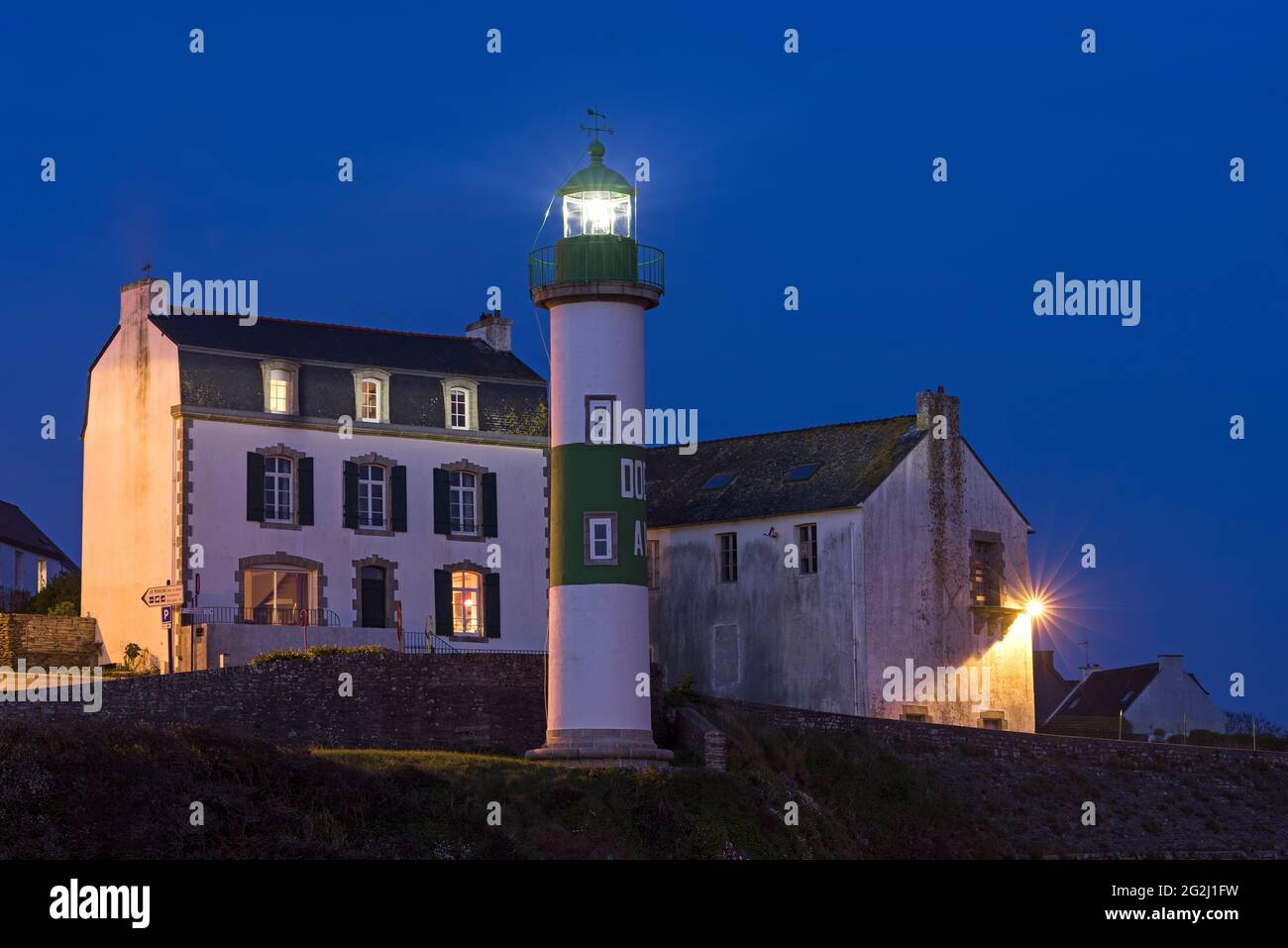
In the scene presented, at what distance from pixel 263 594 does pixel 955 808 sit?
1463cm

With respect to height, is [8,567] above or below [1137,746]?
above

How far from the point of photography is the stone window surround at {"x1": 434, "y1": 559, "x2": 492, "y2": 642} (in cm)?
4734

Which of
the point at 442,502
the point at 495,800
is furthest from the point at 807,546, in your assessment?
the point at 495,800

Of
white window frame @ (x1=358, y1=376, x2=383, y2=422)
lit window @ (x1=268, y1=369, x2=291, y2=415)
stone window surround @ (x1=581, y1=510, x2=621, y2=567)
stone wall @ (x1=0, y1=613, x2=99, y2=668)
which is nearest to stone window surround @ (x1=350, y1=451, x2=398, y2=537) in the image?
white window frame @ (x1=358, y1=376, x2=383, y2=422)

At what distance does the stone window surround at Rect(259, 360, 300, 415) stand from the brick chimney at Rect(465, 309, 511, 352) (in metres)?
6.25

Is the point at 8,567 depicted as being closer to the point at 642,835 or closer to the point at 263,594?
the point at 263,594

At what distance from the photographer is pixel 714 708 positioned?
41.4 meters

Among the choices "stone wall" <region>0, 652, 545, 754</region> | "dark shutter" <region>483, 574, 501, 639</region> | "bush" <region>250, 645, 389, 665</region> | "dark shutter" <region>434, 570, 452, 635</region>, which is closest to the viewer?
"stone wall" <region>0, 652, 545, 754</region>

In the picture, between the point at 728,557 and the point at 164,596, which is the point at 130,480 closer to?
the point at 164,596

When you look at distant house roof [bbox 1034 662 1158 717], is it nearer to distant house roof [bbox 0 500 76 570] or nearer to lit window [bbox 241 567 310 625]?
lit window [bbox 241 567 310 625]

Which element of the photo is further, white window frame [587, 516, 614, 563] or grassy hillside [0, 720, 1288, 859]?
white window frame [587, 516, 614, 563]
